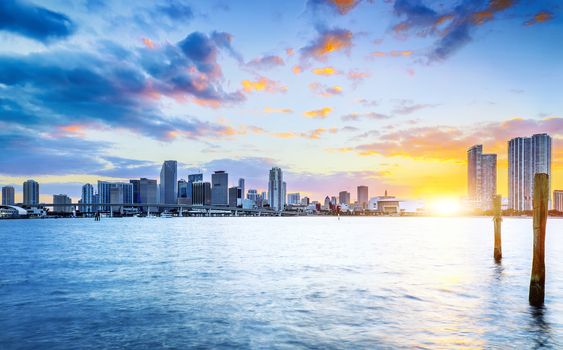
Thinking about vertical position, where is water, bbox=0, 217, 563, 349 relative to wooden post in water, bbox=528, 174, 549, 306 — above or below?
below

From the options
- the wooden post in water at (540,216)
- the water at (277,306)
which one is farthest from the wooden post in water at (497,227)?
the wooden post in water at (540,216)

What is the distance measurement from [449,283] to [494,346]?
1448 cm

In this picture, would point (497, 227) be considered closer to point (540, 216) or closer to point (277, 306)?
point (540, 216)

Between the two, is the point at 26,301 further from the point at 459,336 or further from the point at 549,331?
the point at 549,331

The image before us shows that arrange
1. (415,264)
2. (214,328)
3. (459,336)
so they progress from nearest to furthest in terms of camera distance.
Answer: (459,336) < (214,328) < (415,264)

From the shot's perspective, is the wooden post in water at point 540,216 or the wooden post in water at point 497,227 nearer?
the wooden post in water at point 540,216

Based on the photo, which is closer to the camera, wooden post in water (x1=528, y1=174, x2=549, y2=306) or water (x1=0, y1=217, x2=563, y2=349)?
water (x1=0, y1=217, x2=563, y2=349)

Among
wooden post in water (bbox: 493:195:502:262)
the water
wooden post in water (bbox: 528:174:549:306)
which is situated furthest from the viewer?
wooden post in water (bbox: 493:195:502:262)

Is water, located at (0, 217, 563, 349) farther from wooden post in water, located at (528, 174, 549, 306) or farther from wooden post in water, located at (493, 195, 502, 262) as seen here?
wooden post in water, located at (528, 174, 549, 306)

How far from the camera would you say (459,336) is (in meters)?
17.1

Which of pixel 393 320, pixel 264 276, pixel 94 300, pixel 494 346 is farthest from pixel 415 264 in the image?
pixel 94 300

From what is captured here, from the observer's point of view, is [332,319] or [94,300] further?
[94,300]

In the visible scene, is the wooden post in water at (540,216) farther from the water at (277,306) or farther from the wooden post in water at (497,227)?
the wooden post in water at (497,227)

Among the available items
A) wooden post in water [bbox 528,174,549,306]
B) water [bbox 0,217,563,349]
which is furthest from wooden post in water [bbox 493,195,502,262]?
wooden post in water [bbox 528,174,549,306]
